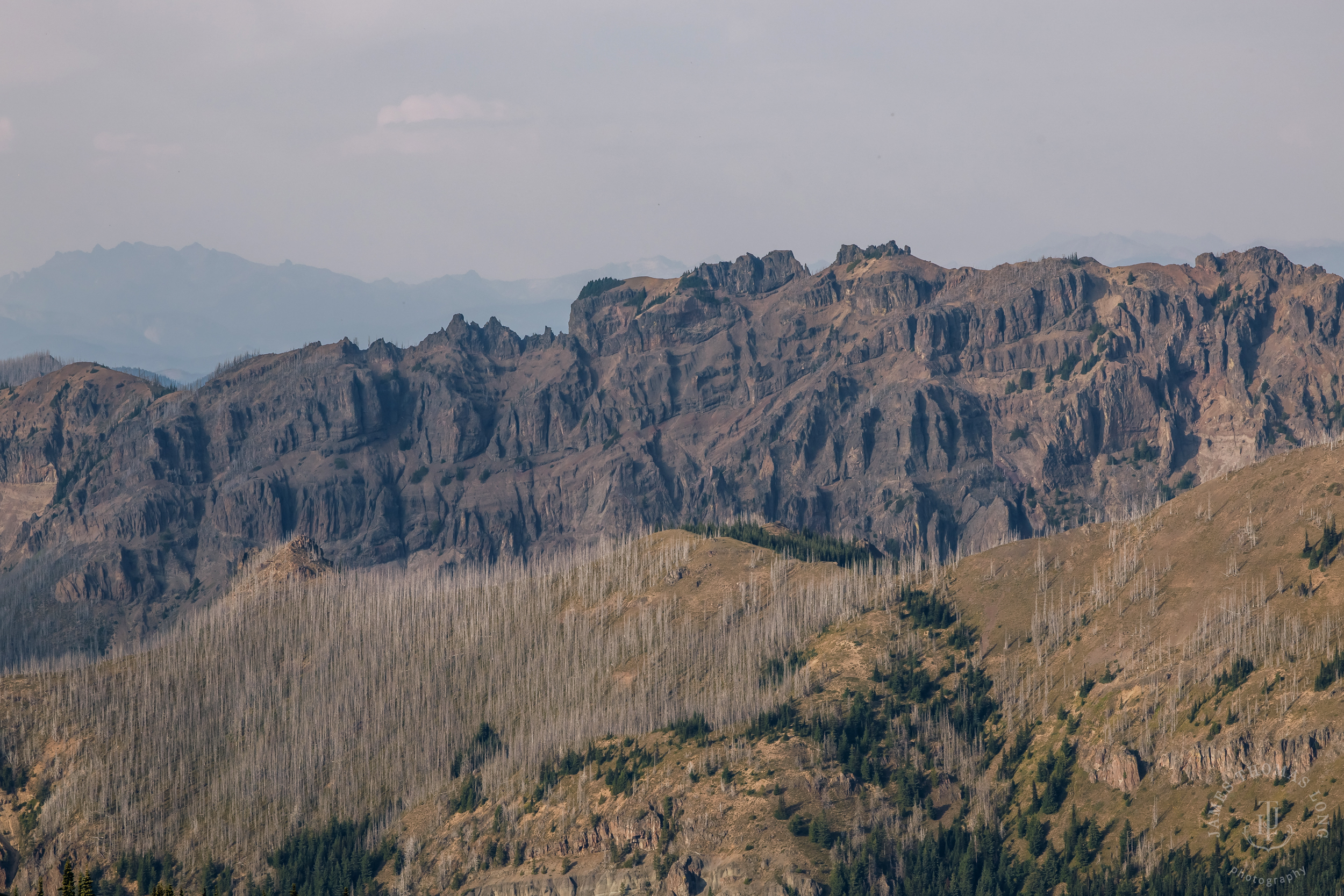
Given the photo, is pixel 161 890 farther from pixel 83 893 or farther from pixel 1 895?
pixel 83 893

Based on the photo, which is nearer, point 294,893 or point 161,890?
point 294,893

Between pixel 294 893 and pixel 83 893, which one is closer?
pixel 83 893

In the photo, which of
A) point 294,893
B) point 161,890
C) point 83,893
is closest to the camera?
point 83,893

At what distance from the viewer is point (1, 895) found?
181 m

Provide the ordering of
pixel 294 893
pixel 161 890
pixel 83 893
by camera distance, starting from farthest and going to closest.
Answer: pixel 161 890 < pixel 294 893 < pixel 83 893

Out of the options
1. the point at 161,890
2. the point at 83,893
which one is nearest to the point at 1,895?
the point at 161,890

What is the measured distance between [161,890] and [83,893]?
33.6 meters

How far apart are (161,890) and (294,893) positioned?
923 inches

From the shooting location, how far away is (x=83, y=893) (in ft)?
515

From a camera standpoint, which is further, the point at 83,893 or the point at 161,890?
the point at 161,890

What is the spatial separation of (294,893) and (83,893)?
25.3 metres

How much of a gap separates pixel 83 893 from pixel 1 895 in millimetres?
30965

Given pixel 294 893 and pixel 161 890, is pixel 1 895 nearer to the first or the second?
pixel 161 890
